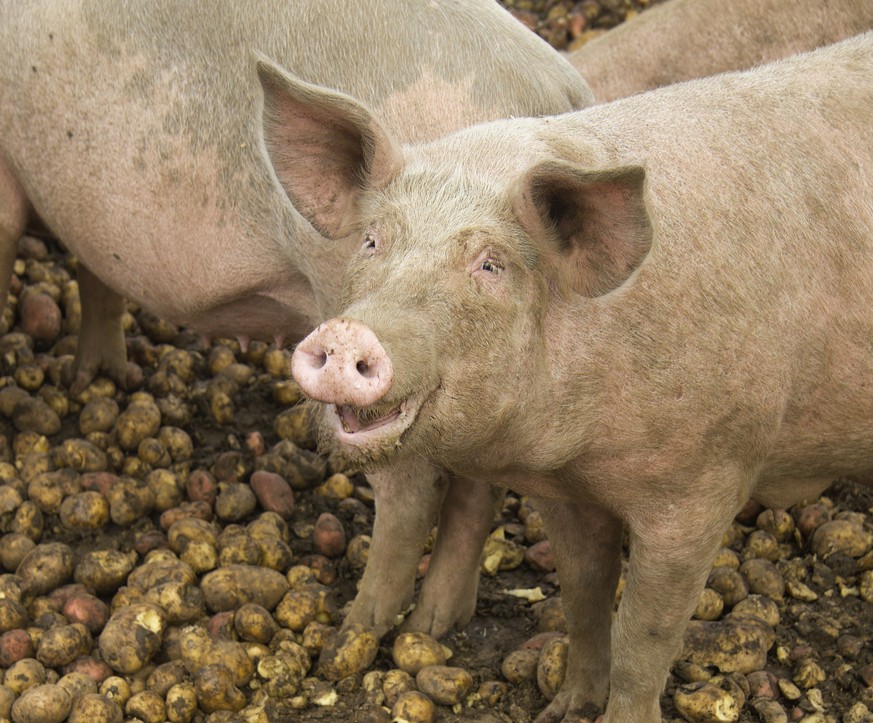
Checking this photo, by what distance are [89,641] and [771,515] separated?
2.21m

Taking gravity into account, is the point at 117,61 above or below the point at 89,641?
above

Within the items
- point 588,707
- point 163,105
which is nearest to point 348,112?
point 163,105

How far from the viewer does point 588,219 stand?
9.15 ft

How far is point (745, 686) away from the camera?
375cm

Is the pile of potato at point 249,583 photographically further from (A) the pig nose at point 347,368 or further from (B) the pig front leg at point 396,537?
(A) the pig nose at point 347,368

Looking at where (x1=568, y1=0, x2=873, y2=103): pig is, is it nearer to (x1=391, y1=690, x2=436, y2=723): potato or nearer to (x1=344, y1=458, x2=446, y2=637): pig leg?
(x1=344, y1=458, x2=446, y2=637): pig leg

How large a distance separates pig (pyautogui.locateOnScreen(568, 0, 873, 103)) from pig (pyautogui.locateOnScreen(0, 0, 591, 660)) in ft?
3.69

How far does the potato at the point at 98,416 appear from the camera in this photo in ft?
16.0

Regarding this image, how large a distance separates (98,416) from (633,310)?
2.56 m

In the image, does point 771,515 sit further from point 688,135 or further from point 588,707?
point 688,135

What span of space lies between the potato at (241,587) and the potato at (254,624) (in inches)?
3.7

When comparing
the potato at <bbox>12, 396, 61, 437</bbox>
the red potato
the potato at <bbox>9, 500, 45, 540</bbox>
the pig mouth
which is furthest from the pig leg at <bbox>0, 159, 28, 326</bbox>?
the pig mouth

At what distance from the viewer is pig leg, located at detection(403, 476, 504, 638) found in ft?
13.0

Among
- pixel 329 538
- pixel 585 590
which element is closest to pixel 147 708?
pixel 329 538
